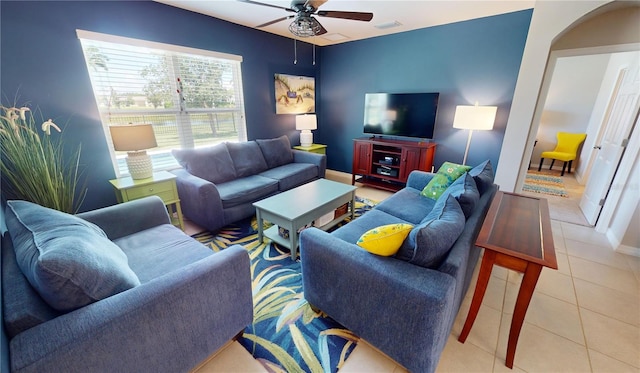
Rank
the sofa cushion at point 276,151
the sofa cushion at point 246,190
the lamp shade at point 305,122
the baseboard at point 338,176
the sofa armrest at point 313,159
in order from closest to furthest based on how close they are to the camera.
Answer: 1. the sofa cushion at point 246,190
2. the sofa cushion at point 276,151
3. the sofa armrest at point 313,159
4. the lamp shade at point 305,122
5. the baseboard at point 338,176

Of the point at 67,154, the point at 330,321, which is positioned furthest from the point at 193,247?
the point at 67,154

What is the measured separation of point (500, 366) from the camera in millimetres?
1384

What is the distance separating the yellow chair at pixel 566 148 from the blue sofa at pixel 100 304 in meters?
6.35

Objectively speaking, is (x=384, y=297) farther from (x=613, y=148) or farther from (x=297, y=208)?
(x=613, y=148)

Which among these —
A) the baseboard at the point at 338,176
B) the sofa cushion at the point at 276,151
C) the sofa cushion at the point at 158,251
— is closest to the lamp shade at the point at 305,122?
the sofa cushion at the point at 276,151

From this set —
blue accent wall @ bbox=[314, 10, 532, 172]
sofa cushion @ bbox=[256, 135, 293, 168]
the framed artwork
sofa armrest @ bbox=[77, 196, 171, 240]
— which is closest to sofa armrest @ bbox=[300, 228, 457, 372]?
sofa armrest @ bbox=[77, 196, 171, 240]

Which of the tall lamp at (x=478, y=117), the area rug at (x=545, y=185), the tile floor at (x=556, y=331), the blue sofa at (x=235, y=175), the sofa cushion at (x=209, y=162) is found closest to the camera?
Result: the tile floor at (x=556, y=331)

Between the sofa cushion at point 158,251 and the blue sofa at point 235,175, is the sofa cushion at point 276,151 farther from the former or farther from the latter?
the sofa cushion at point 158,251

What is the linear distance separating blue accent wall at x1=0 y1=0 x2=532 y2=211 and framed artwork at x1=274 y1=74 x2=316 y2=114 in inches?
5.1

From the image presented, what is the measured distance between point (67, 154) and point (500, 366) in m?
3.84

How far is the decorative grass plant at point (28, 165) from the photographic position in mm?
1815

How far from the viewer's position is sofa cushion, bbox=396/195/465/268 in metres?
1.17

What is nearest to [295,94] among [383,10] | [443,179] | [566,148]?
[383,10]

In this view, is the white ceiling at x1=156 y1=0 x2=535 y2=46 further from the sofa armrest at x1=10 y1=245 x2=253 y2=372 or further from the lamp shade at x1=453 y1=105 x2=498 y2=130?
the sofa armrest at x1=10 y1=245 x2=253 y2=372
